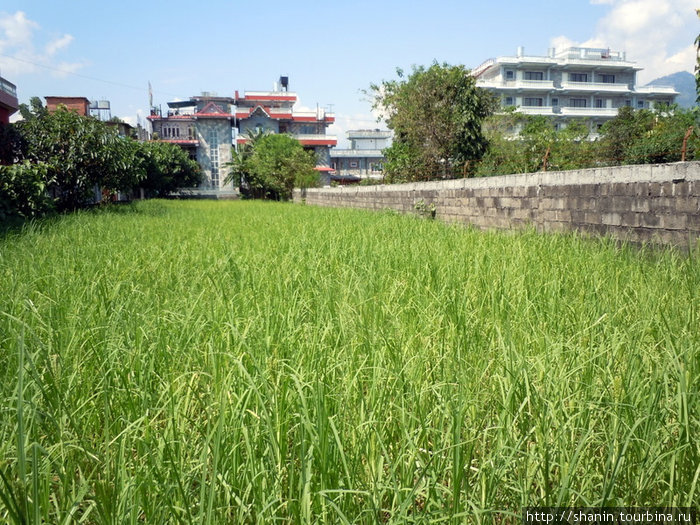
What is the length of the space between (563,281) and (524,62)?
4253 cm

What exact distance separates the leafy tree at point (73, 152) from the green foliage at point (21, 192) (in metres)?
1.82

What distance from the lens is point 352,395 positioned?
56.6 inches

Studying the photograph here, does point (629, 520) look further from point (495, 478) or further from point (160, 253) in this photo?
point (160, 253)

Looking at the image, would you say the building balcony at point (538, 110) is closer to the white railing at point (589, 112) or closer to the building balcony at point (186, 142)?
the white railing at point (589, 112)

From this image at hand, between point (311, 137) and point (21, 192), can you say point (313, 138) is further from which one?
point (21, 192)

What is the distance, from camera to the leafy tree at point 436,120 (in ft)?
56.2

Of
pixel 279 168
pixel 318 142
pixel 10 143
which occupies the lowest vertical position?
pixel 10 143

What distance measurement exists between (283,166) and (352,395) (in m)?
23.8

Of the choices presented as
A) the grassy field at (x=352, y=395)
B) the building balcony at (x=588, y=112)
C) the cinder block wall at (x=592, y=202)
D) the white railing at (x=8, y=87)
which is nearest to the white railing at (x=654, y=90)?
the building balcony at (x=588, y=112)

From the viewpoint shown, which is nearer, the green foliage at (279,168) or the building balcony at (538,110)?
the green foliage at (279,168)

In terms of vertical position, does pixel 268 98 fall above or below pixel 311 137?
above

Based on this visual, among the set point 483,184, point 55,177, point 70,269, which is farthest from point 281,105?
point 70,269

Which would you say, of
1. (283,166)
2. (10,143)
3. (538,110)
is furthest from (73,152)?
(538,110)

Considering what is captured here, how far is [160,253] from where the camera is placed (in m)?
4.23
